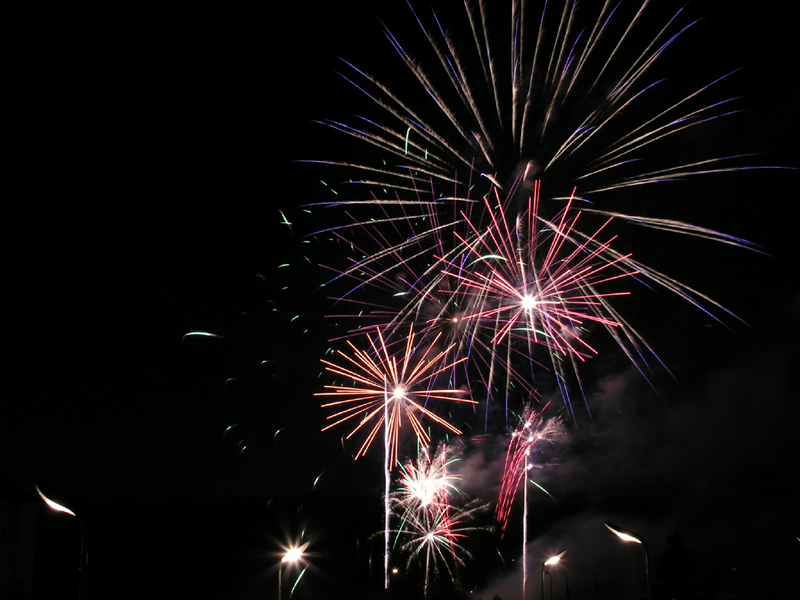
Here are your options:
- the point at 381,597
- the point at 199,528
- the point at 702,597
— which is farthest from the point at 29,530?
the point at 702,597

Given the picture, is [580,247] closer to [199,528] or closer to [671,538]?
[199,528]

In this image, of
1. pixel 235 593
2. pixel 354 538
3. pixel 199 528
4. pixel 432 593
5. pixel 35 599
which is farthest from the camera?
pixel 354 538

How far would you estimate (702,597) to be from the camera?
54.4 meters

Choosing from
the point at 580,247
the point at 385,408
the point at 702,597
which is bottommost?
the point at 702,597

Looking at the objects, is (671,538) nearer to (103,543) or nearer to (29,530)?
(103,543)

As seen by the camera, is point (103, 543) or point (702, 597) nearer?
point (103, 543)

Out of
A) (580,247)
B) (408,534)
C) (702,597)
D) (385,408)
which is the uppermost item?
(580,247)

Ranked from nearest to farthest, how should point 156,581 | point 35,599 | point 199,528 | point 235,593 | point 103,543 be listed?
point 35,599
point 235,593
point 156,581
point 103,543
point 199,528

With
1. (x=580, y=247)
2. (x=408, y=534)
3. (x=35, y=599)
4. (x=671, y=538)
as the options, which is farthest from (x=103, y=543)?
(x=671, y=538)

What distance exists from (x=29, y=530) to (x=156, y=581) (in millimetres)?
12805

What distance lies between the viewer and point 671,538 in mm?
57812

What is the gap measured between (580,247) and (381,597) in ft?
52.9

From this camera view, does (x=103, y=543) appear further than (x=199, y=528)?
No

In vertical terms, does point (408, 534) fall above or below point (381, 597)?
above
